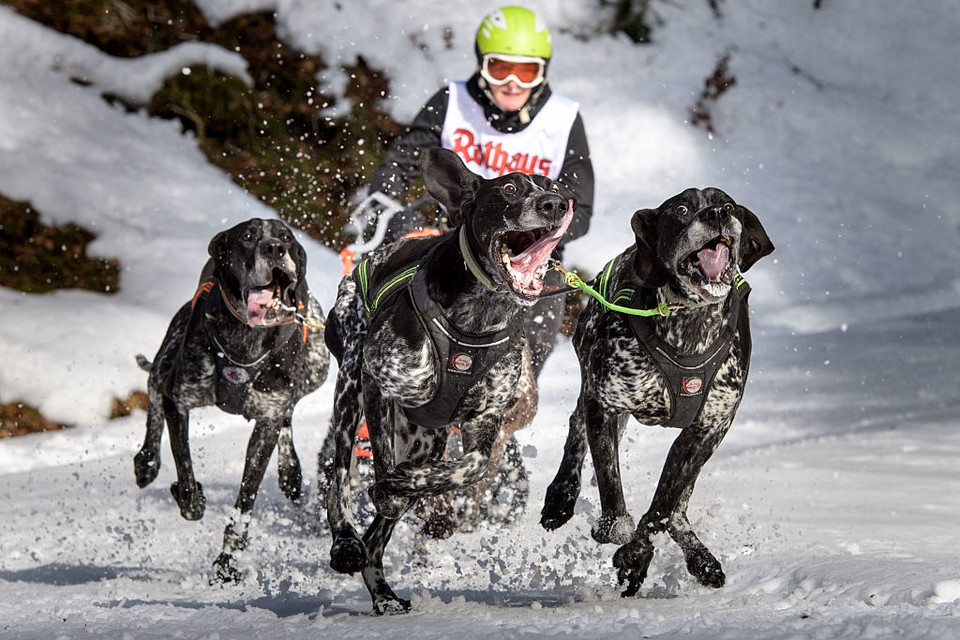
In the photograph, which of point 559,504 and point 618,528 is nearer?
point 618,528

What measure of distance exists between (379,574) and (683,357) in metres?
1.17

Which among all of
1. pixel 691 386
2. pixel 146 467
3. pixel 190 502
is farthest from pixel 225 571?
pixel 691 386

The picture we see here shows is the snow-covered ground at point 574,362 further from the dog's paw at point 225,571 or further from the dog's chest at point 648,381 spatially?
the dog's chest at point 648,381

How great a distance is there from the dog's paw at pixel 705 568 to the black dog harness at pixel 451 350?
2.90ft

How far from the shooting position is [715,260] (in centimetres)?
347

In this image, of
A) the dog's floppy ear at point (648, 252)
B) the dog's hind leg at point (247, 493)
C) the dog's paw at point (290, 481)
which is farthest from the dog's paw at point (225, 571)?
the dog's floppy ear at point (648, 252)

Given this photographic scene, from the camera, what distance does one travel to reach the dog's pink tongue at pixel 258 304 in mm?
4621

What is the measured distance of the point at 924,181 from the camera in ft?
47.2

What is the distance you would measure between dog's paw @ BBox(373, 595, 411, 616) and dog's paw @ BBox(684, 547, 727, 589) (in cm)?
91

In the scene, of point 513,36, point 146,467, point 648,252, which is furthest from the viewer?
point 513,36

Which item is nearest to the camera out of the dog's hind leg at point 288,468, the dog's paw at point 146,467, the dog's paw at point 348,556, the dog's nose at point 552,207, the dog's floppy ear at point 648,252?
the dog's nose at point 552,207

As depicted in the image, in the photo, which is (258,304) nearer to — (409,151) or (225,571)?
(225,571)

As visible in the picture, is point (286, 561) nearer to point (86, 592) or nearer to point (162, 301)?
point (86, 592)

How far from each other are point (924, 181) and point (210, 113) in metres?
8.17
